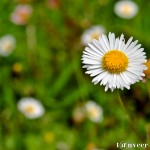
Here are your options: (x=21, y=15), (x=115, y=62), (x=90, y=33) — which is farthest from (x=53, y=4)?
(x=115, y=62)

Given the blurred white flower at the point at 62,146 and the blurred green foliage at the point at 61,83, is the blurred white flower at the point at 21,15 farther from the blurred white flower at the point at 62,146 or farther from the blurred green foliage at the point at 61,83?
the blurred white flower at the point at 62,146

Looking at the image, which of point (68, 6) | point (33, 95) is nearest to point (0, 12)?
point (68, 6)

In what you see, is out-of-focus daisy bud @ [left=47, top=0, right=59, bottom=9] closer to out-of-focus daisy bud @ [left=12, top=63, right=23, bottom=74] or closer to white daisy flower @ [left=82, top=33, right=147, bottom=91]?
out-of-focus daisy bud @ [left=12, top=63, right=23, bottom=74]

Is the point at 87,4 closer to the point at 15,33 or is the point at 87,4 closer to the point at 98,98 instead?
the point at 15,33

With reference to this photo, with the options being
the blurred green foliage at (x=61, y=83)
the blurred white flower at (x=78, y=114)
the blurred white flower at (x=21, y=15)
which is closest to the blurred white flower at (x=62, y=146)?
the blurred green foliage at (x=61, y=83)

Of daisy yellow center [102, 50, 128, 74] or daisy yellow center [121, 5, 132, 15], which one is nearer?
daisy yellow center [102, 50, 128, 74]

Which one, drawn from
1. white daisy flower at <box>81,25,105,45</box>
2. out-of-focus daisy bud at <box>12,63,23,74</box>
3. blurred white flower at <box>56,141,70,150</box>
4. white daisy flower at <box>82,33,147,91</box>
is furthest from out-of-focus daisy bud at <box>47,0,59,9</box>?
white daisy flower at <box>82,33,147,91</box>
